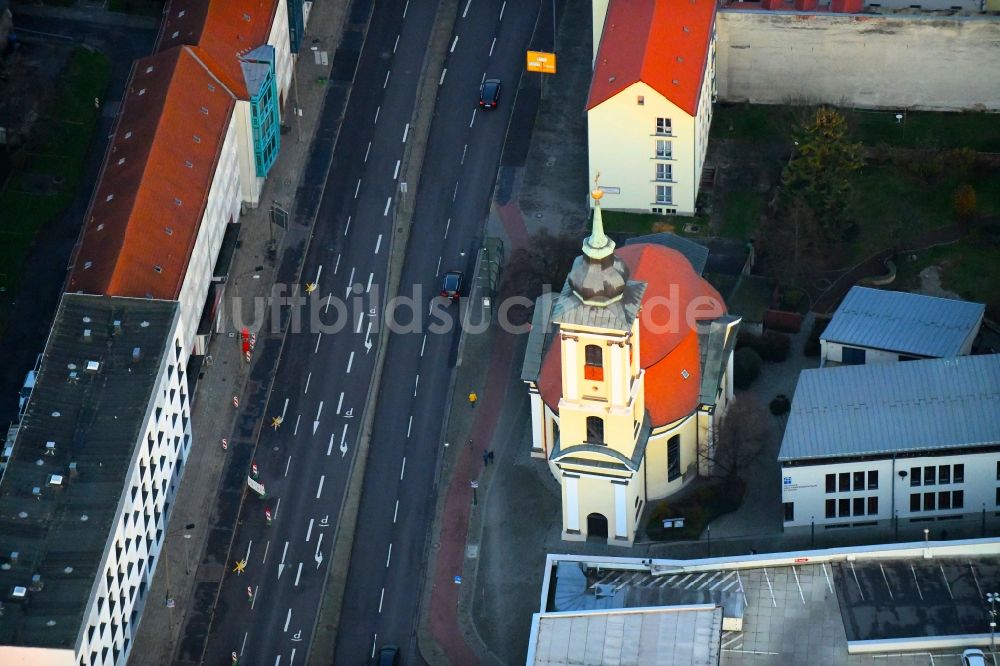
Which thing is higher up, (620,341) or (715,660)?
(620,341)

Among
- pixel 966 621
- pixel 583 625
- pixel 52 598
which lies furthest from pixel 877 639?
pixel 52 598

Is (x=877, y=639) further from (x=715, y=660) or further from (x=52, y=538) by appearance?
(x=52, y=538)

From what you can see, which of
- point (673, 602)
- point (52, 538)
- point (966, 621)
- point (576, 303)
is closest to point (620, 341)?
point (576, 303)

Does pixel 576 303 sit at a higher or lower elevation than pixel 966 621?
higher

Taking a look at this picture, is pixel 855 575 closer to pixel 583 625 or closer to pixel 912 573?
pixel 912 573

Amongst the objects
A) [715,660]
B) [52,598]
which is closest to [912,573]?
[715,660]
